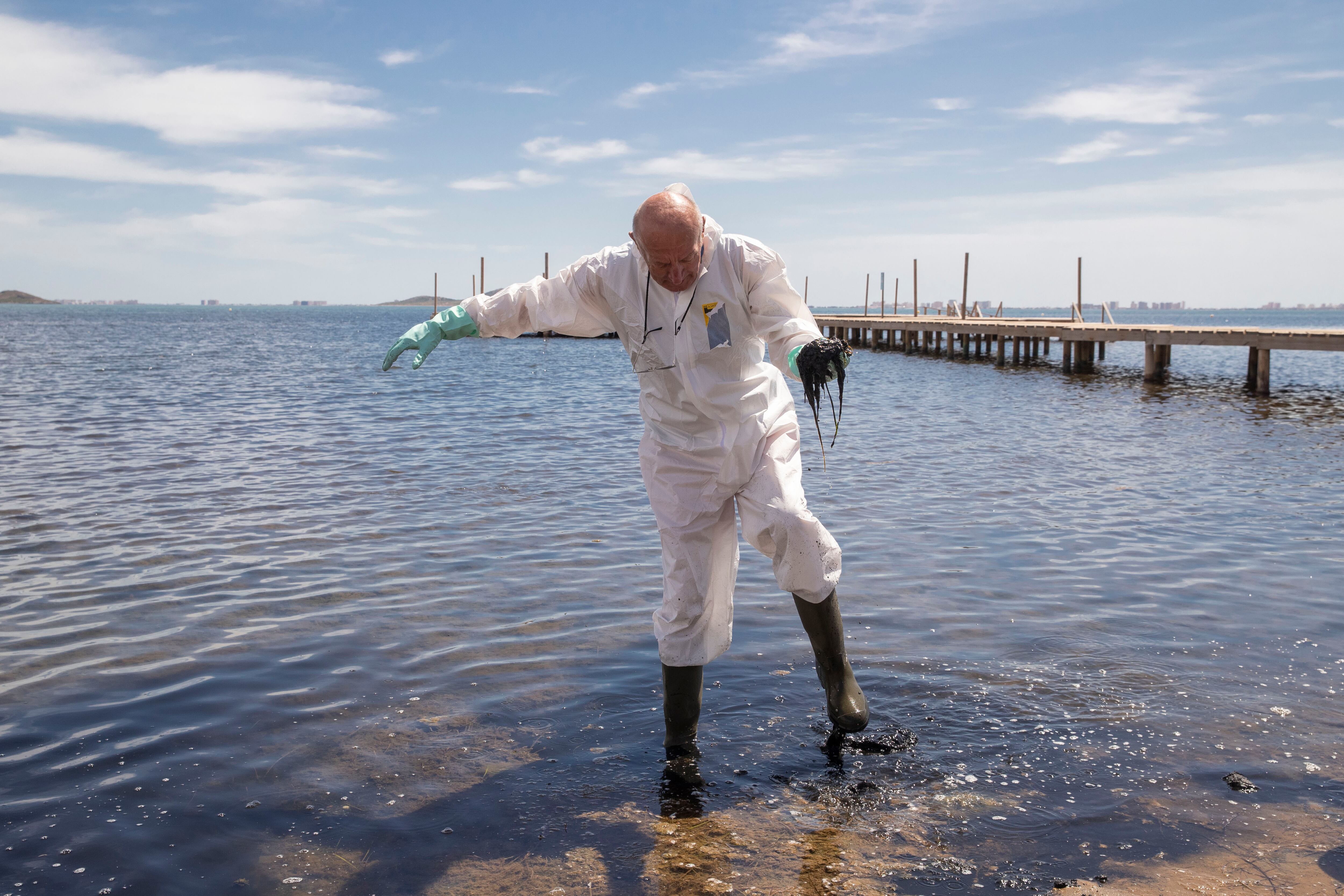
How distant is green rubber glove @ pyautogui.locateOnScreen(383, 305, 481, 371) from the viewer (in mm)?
3721

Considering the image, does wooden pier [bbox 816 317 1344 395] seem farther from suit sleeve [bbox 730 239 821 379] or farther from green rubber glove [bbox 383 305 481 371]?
green rubber glove [bbox 383 305 481 371]

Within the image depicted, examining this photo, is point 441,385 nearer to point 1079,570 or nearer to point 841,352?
point 1079,570

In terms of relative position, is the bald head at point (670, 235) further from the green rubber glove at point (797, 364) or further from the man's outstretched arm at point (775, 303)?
the green rubber glove at point (797, 364)

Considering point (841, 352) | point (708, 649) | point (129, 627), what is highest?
point (841, 352)

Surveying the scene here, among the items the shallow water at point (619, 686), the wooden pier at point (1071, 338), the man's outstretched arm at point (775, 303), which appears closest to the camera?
the shallow water at point (619, 686)

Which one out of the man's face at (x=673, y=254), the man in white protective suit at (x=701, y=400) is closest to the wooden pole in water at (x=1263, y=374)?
the man in white protective suit at (x=701, y=400)

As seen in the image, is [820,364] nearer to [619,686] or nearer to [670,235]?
[670,235]

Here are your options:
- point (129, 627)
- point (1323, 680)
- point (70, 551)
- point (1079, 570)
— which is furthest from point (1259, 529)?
point (70, 551)

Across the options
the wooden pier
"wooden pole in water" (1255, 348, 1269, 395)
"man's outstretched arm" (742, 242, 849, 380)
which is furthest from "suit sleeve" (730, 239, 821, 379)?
"wooden pole in water" (1255, 348, 1269, 395)

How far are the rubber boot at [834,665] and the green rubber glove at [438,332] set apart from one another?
1.68 meters

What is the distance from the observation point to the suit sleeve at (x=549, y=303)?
370cm

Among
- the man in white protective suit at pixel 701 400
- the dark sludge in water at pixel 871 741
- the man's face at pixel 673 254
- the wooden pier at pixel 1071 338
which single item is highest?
the wooden pier at pixel 1071 338

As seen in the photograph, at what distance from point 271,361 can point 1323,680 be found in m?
35.8

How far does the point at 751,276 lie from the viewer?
3.53 metres
